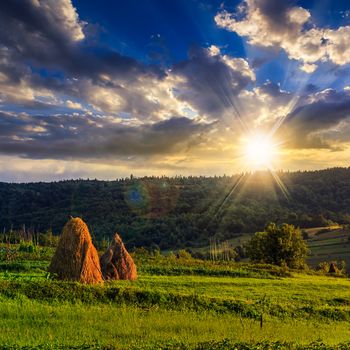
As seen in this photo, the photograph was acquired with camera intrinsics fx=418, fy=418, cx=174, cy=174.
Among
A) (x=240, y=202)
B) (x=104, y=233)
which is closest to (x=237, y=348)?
(x=104, y=233)

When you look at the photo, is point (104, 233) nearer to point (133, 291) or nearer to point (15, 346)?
point (133, 291)

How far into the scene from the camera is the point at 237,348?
13.5m

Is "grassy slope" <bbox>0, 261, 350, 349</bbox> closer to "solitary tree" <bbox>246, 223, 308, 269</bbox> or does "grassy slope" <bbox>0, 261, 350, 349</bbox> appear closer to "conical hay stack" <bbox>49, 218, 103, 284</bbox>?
"conical hay stack" <bbox>49, 218, 103, 284</bbox>

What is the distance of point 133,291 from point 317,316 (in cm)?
1034

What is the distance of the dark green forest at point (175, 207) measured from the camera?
120000 mm

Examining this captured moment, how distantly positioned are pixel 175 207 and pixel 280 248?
9693 centimetres

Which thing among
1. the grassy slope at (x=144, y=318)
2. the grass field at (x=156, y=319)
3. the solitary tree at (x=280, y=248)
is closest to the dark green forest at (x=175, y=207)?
the solitary tree at (x=280, y=248)

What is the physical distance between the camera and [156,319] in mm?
18219

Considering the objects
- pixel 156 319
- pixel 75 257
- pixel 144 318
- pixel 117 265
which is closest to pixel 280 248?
pixel 117 265

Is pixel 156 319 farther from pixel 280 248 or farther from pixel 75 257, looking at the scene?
pixel 280 248

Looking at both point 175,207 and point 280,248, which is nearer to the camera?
point 280,248

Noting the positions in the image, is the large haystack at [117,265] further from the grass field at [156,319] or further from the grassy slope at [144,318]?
the grassy slope at [144,318]

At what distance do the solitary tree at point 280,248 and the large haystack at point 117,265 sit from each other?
35.1 m

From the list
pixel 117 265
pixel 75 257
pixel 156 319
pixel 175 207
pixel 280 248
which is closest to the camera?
pixel 156 319
